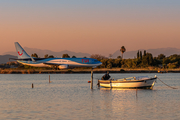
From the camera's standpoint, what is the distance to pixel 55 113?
73.6ft

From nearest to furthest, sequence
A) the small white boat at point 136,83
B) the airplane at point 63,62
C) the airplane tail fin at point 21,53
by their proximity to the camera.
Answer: the small white boat at point 136,83
the airplane at point 63,62
the airplane tail fin at point 21,53

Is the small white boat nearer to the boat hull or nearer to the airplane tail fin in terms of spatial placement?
the boat hull

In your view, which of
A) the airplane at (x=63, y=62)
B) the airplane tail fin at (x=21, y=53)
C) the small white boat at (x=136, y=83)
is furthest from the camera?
the airplane tail fin at (x=21, y=53)

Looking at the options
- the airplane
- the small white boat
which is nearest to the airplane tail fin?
the airplane

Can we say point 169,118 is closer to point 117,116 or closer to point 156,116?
point 156,116

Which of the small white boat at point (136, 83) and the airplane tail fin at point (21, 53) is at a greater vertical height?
the airplane tail fin at point (21, 53)

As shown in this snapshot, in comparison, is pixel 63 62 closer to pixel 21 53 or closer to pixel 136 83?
pixel 21 53

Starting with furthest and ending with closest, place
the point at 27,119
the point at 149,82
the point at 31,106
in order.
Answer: the point at 149,82, the point at 31,106, the point at 27,119

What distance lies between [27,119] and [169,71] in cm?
8930

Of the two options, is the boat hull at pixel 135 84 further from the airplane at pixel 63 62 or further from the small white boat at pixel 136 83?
the airplane at pixel 63 62

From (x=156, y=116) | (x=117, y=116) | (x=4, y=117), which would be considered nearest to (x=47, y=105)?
(x=4, y=117)

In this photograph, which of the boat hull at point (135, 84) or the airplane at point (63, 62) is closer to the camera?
the boat hull at point (135, 84)

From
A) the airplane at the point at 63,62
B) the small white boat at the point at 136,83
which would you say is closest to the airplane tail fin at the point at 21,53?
the airplane at the point at 63,62

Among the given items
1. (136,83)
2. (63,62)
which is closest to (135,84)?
(136,83)
